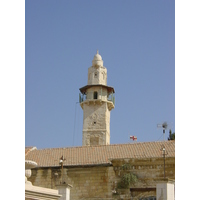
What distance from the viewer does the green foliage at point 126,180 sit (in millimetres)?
19766

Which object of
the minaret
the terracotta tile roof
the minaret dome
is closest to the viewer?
the terracotta tile roof

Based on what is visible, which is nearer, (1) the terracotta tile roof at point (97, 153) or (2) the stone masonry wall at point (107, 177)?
(2) the stone masonry wall at point (107, 177)

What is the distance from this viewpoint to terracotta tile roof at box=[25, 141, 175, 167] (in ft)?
68.6

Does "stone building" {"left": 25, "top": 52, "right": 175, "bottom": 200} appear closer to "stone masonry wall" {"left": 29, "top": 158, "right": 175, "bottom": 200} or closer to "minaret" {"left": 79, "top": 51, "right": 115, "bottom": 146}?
"stone masonry wall" {"left": 29, "top": 158, "right": 175, "bottom": 200}

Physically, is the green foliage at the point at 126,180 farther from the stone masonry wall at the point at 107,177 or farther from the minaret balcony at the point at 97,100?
the minaret balcony at the point at 97,100

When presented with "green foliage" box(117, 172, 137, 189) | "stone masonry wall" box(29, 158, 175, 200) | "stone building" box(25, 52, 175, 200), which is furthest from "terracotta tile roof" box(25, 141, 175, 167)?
"green foliage" box(117, 172, 137, 189)

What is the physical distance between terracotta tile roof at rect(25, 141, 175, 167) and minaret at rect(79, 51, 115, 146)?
49.6ft

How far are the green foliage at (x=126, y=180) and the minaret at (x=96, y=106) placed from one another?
Result: 701 inches

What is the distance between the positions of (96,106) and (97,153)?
1724 cm

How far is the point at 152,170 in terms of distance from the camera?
19828 mm

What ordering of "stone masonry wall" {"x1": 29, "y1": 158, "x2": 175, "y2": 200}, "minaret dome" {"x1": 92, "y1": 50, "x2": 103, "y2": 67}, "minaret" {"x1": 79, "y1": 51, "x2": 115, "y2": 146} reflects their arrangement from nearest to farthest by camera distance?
"stone masonry wall" {"x1": 29, "y1": 158, "x2": 175, "y2": 200} < "minaret" {"x1": 79, "y1": 51, "x2": 115, "y2": 146} < "minaret dome" {"x1": 92, "y1": 50, "x2": 103, "y2": 67}

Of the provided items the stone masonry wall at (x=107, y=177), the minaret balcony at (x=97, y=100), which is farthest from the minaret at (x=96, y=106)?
the stone masonry wall at (x=107, y=177)
